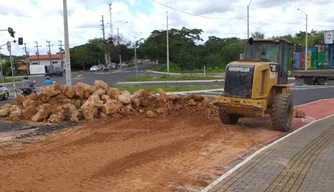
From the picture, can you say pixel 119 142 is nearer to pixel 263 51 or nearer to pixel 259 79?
pixel 259 79

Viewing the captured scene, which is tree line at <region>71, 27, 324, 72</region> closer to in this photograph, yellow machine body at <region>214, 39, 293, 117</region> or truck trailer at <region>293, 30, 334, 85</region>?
truck trailer at <region>293, 30, 334, 85</region>

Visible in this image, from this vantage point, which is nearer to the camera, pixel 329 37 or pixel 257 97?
pixel 257 97

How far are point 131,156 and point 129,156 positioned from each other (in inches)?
1.7

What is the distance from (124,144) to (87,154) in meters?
1.31

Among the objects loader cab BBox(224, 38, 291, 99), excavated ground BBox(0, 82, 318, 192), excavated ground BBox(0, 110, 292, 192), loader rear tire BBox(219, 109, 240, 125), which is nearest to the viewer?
excavated ground BBox(0, 110, 292, 192)

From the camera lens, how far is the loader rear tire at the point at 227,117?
12555mm

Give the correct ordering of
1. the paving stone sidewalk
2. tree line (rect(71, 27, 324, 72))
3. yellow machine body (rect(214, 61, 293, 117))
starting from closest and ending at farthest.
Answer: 1. the paving stone sidewalk
2. yellow machine body (rect(214, 61, 293, 117))
3. tree line (rect(71, 27, 324, 72))

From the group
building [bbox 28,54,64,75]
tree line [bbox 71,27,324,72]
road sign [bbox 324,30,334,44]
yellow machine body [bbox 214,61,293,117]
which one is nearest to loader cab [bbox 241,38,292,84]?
yellow machine body [bbox 214,61,293,117]

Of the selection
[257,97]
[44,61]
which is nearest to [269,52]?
[257,97]

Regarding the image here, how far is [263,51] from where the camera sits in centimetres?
1274

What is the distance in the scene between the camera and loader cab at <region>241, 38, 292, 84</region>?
12.6 meters

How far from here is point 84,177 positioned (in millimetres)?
6887

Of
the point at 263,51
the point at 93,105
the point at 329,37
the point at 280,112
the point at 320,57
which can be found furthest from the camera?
the point at 320,57

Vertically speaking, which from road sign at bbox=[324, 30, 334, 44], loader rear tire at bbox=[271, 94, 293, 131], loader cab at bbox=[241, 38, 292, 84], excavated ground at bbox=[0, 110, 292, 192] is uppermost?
road sign at bbox=[324, 30, 334, 44]
